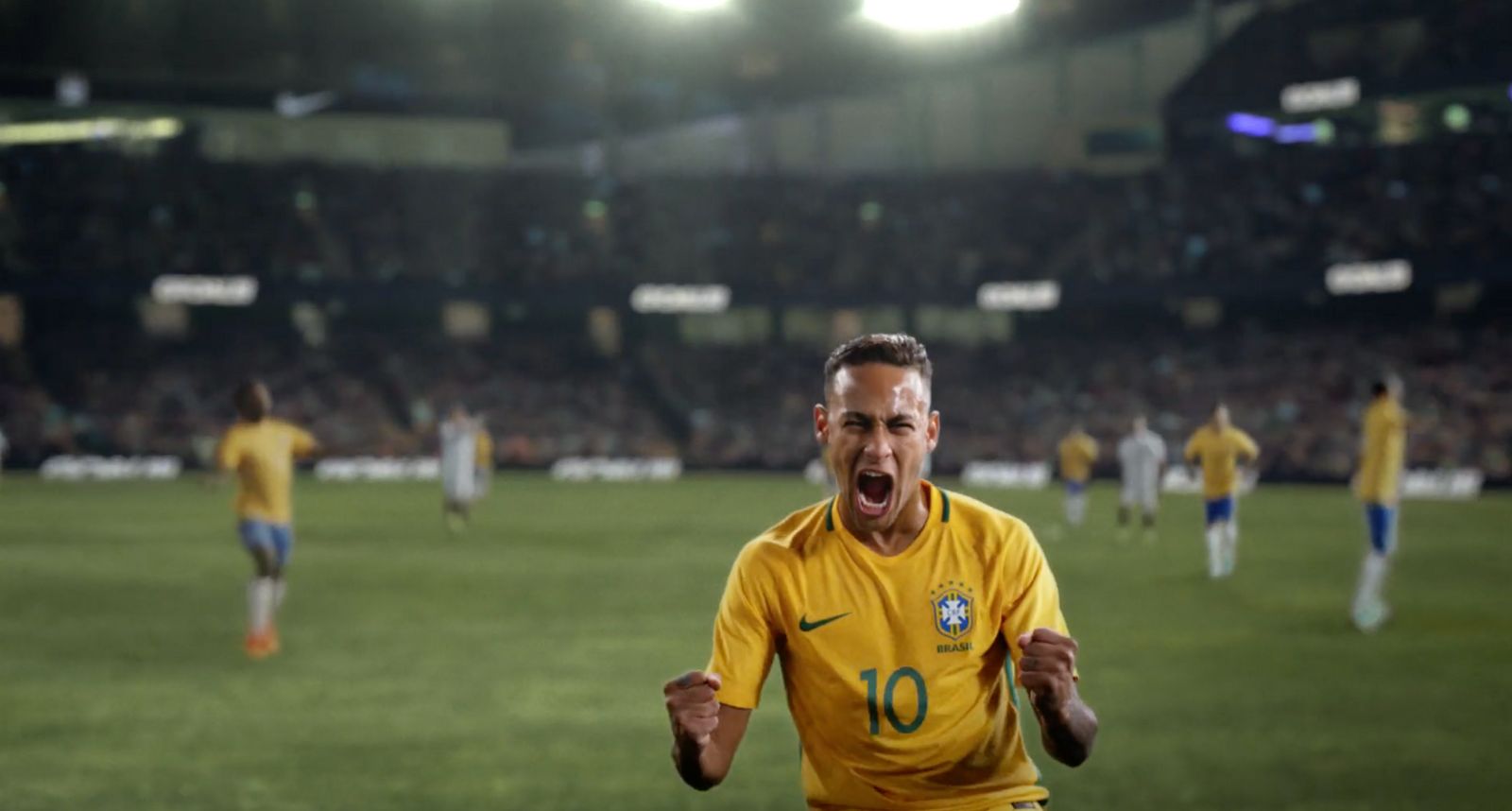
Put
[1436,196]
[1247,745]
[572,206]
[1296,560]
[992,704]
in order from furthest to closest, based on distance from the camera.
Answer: [572,206] < [1436,196] < [1296,560] < [1247,745] < [992,704]

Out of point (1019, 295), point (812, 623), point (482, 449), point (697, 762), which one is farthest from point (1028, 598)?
point (1019, 295)

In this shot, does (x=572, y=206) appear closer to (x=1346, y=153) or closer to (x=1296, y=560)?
(x=1346, y=153)

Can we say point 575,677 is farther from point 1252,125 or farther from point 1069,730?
point 1252,125

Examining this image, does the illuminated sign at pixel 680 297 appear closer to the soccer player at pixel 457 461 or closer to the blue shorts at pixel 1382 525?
the soccer player at pixel 457 461

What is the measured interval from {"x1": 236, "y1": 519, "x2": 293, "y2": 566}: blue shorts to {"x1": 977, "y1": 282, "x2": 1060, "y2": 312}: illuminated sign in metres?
41.0

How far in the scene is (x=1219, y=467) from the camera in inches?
786

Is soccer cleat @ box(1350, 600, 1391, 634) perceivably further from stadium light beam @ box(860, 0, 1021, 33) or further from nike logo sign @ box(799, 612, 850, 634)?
stadium light beam @ box(860, 0, 1021, 33)

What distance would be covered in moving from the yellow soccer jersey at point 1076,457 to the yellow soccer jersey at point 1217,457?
7424 mm

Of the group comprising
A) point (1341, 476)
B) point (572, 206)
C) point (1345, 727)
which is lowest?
point (1341, 476)

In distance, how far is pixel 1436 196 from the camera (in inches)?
1949

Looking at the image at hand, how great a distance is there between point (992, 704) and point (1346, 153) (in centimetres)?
5281

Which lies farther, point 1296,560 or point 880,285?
point 880,285

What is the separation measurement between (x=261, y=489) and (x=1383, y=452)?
10660 mm

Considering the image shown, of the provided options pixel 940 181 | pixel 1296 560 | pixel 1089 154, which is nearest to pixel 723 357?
pixel 940 181
